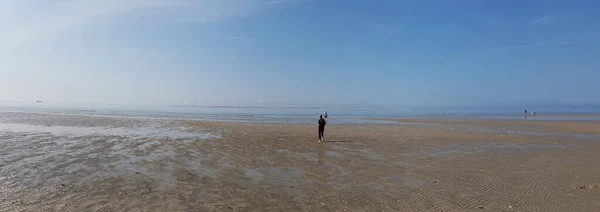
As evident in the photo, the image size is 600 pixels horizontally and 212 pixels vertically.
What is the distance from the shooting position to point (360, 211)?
7.84 metres

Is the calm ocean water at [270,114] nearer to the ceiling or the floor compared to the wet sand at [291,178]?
nearer to the ceiling

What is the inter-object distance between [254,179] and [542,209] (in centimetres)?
789

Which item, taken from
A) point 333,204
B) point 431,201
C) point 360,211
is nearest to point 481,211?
point 431,201

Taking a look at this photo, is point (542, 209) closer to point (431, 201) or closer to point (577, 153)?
point (431, 201)

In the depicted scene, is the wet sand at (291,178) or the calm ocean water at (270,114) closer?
the wet sand at (291,178)

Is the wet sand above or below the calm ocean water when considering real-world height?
below

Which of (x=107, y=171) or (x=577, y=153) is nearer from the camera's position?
(x=107, y=171)

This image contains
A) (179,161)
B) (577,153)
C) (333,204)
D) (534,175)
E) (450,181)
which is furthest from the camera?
(577,153)

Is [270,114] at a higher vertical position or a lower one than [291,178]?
higher

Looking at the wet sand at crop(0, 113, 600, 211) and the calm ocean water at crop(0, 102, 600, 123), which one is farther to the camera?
the calm ocean water at crop(0, 102, 600, 123)

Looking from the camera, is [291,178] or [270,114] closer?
[291,178]

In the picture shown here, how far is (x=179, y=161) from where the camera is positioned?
14.1 meters

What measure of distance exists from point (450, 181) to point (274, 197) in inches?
231

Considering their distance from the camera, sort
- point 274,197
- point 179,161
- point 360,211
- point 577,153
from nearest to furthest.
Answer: point 360,211 < point 274,197 < point 179,161 < point 577,153
